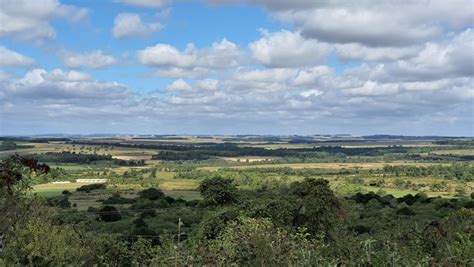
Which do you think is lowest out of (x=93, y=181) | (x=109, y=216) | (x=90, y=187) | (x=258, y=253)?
(x=109, y=216)

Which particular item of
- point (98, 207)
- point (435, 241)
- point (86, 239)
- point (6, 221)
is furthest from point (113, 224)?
point (435, 241)

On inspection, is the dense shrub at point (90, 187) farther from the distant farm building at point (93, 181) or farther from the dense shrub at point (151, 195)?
the dense shrub at point (151, 195)

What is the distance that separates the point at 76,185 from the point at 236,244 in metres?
175

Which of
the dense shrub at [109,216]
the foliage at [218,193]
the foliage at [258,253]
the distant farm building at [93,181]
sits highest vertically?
the foliage at [258,253]

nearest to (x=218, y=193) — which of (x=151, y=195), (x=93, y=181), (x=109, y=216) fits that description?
(x=109, y=216)

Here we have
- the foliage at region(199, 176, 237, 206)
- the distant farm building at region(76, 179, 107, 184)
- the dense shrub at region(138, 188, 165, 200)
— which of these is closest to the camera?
the foliage at region(199, 176, 237, 206)

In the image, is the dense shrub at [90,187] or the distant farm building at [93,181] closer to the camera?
the dense shrub at [90,187]

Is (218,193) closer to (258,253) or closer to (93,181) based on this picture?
(258,253)

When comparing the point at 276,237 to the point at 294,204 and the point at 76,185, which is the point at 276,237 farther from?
the point at 76,185

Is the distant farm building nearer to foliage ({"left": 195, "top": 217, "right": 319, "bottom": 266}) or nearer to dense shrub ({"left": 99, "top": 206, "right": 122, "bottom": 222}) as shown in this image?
dense shrub ({"left": 99, "top": 206, "right": 122, "bottom": 222})

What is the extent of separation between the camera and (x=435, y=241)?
22.1 metres

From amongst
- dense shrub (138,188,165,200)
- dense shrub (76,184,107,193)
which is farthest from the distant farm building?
dense shrub (138,188,165,200)

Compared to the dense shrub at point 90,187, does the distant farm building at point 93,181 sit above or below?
above

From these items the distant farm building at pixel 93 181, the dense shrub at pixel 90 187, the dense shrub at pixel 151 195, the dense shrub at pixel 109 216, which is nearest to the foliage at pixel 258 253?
the dense shrub at pixel 109 216
